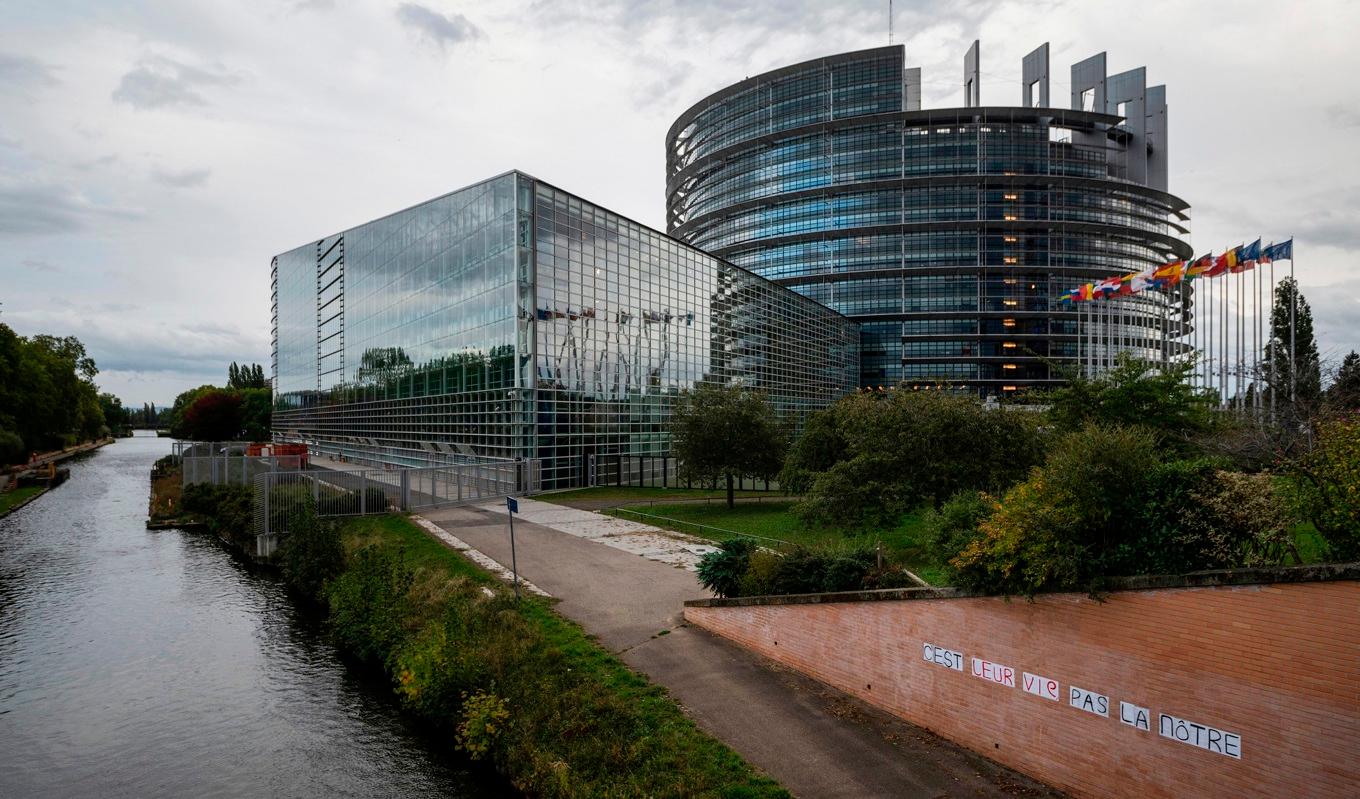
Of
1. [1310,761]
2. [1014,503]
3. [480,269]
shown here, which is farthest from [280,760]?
[480,269]

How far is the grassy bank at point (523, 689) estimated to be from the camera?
9766 mm

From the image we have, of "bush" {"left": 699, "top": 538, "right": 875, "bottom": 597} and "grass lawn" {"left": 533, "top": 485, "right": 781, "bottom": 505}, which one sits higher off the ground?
"bush" {"left": 699, "top": 538, "right": 875, "bottom": 597}

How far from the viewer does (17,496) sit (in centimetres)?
4484

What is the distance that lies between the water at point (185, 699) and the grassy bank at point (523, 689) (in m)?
0.85

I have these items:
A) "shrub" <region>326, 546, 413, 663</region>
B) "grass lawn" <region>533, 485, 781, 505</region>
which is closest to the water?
"shrub" <region>326, 546, 413, 663</region>

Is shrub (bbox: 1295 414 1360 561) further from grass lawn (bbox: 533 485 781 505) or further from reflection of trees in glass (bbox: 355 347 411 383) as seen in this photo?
reflection of trees in glass (bbox: 355 347 411 383)

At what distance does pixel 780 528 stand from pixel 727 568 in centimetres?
1057

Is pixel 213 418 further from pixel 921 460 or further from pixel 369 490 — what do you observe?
pixel 921 460

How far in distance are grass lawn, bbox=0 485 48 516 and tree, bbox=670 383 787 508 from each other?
40.0 meters

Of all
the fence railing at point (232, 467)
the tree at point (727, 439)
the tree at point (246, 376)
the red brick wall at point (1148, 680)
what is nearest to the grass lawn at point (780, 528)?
the tree at point (727, 439)

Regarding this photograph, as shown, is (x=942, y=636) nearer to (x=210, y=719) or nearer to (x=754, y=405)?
(x=210, y=719)

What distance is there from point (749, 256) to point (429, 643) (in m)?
96.6

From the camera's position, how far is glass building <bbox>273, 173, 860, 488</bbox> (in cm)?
4059

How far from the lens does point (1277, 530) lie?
7.68 metres
